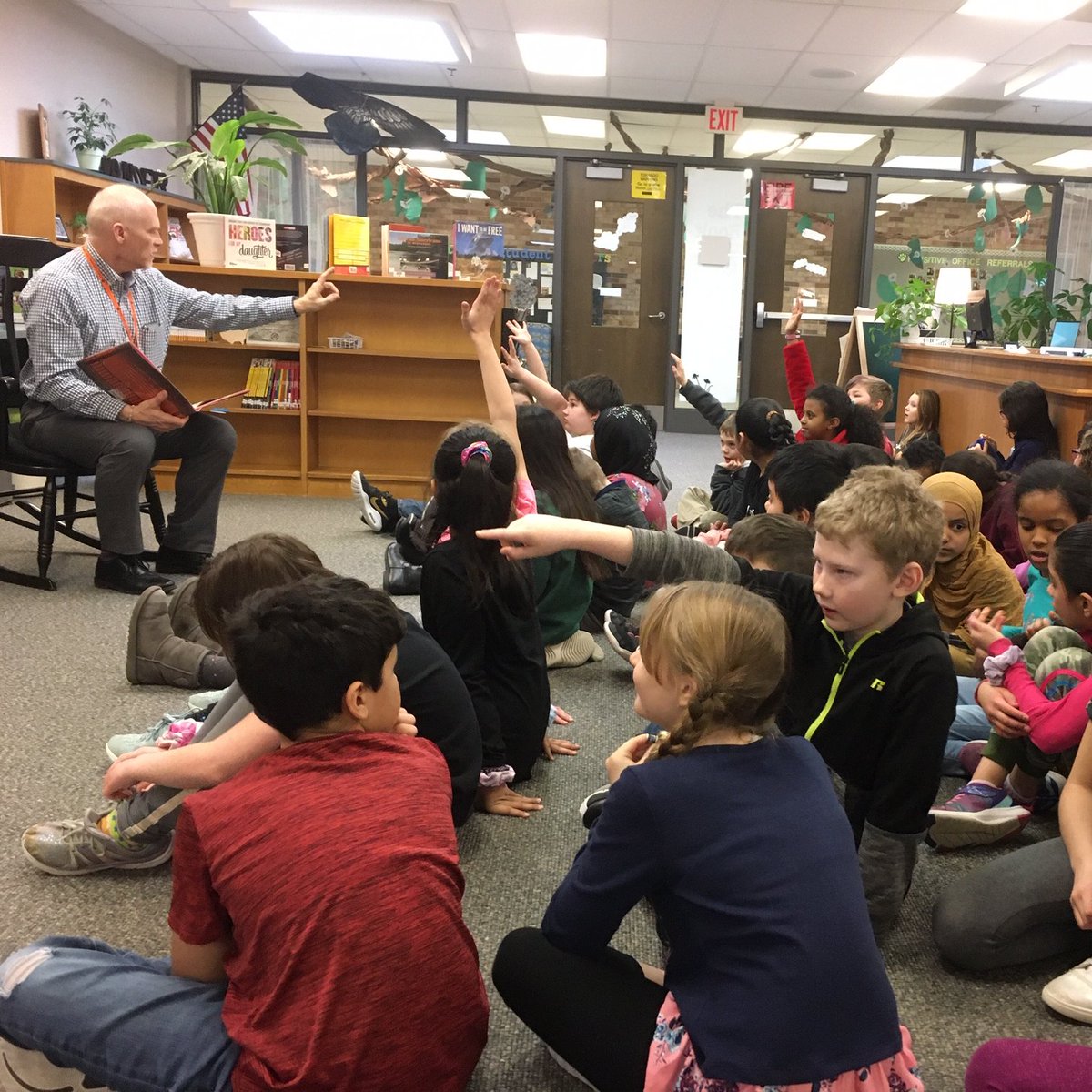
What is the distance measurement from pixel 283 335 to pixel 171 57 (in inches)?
140

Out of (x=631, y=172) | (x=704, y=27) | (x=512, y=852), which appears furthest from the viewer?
(x=631, y=172)

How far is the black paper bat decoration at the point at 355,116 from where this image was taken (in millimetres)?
7498

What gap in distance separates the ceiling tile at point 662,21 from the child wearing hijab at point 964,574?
4.50 meters

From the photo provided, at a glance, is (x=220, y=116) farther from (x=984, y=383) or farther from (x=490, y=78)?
(x=984, y=383)

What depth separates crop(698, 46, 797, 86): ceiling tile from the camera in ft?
22.0

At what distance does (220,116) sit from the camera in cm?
764

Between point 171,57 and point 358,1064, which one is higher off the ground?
point 171,57

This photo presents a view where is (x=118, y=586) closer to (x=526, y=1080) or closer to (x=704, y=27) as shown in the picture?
(x=526, y=1080)

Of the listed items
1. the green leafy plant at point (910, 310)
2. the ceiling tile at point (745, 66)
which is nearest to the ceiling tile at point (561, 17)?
the ceiling tile at point (745, 66)

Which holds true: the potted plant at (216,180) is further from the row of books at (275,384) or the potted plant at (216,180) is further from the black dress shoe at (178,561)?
the black dress shoe at (178,561)

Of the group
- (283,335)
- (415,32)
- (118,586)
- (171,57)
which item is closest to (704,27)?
(415,32)

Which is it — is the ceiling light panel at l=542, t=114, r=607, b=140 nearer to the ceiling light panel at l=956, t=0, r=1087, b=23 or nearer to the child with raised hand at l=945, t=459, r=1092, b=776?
the ceiling light panel at l=956, t=0, r=1087, b=23

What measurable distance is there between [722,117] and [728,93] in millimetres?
281

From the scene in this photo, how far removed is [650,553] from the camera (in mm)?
1522
